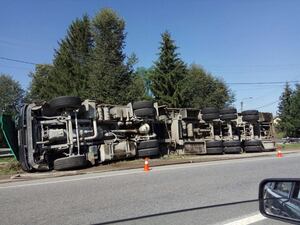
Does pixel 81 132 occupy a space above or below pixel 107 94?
below

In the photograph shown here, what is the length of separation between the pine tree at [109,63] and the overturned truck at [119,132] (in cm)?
1746

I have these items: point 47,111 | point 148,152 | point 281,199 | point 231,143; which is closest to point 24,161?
point 47,111

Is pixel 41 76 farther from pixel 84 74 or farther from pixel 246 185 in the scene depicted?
pixel 246 185

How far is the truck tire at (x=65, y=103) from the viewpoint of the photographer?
48.7ft

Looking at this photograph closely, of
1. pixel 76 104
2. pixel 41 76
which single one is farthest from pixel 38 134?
pixel 41 76

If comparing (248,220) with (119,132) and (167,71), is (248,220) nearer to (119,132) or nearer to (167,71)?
(119,132)

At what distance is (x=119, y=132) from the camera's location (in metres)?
17.5

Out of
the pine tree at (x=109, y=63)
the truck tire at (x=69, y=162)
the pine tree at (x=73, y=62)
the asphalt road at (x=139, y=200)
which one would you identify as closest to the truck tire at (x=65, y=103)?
the truck tire at (x=69, y=162)

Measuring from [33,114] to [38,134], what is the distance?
764 mm

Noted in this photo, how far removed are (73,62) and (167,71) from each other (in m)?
12.1

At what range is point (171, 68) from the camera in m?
43.6

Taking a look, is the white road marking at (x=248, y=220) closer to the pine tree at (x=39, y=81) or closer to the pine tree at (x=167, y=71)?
the pine tree at (x=167, y=71)

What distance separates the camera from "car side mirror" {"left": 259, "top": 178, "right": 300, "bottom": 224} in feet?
7.78

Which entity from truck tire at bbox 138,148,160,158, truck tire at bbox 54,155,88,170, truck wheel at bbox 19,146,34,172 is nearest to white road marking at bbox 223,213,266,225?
truck tire at bbox 54,155,88,170
